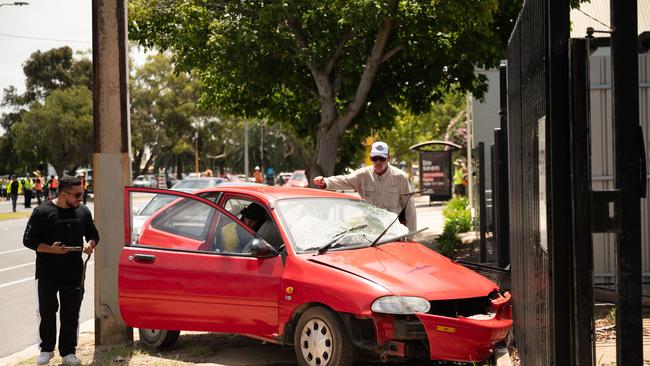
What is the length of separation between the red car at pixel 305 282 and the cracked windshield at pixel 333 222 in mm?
14

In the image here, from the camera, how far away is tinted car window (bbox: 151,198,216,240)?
25.6 ft

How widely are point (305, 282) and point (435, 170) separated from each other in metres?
26.6

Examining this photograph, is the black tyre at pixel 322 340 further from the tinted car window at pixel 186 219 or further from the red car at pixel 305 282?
the tinted car window at pixel 186 219

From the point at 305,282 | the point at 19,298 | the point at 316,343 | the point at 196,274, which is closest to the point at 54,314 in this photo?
the point at 196,274

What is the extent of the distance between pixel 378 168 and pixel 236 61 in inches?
326

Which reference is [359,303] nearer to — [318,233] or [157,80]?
[318,233]

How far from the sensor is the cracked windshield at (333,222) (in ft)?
24.0

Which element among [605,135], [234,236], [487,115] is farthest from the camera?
[487,115]

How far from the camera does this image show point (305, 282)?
267 inches

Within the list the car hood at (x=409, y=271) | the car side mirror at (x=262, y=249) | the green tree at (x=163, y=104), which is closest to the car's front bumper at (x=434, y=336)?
the car hood at (x=409, y=271)

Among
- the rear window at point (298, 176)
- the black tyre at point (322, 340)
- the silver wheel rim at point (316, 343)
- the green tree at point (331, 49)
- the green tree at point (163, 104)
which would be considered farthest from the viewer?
the green tree at point (163, 104)

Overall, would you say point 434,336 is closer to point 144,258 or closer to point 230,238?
point 230,238

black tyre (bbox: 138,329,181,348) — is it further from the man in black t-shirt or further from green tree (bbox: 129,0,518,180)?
green tree (bbox: 129,0,518,180)

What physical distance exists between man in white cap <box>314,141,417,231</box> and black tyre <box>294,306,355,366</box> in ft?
8.78
